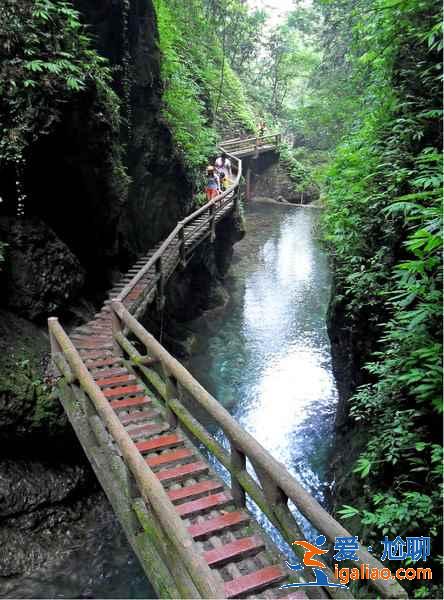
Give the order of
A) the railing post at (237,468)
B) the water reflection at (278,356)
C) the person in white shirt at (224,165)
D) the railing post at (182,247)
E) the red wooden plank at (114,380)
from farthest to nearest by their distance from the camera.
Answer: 1. the person in white shirt at (224,165)
2. the railing post at (182,247)
3. the water reflection at (278,356)
4. the red wooden plank at (114,380)
5. the railing post at (237,468)

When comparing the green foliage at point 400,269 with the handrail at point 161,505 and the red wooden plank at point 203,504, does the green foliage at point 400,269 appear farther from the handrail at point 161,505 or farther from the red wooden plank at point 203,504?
the handrail at point 161,505

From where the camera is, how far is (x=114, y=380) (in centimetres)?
695

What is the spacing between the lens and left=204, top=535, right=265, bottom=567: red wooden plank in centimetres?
407

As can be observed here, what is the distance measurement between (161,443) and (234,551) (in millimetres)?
1828

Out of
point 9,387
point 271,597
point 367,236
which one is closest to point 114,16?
point 367,236

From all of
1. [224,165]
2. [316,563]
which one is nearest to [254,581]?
[316,563]

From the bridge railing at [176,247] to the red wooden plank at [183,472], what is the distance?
3944mm

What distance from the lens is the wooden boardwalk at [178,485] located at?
3.66 m

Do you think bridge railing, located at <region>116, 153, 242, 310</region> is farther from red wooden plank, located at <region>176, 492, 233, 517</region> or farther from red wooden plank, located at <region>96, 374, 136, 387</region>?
red wooden plank, located at <region>176, 492, 233, 517</region>

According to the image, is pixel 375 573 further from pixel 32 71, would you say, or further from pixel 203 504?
pixel 32 71

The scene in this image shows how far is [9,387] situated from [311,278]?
1763 centimetres

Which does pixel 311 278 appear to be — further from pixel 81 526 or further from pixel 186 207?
pixel 81 526

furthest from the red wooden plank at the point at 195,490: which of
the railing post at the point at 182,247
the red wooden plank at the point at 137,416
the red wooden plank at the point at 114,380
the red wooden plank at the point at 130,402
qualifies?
the railing post at the point at 182,247

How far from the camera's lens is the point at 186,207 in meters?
16.7
